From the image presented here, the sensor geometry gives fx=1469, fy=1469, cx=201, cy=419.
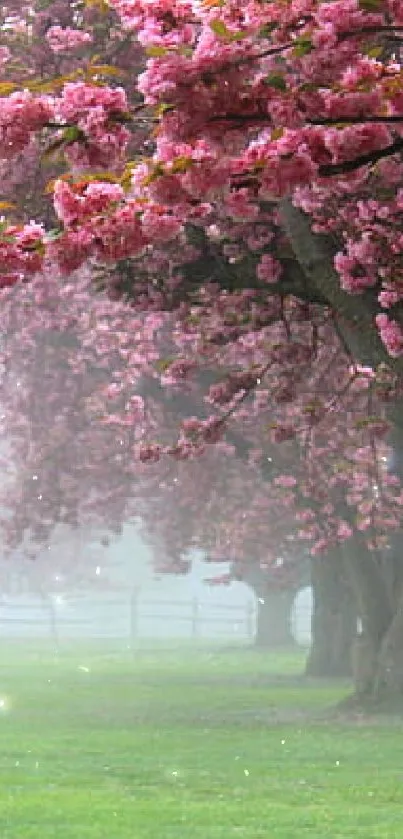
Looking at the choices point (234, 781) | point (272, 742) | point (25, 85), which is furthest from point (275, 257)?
point (272, 742)

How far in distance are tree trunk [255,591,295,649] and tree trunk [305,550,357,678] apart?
1879cm

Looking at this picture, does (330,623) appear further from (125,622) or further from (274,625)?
(125,622)

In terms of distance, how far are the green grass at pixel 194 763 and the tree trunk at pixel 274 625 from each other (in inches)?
773

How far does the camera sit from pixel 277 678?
39656 mm

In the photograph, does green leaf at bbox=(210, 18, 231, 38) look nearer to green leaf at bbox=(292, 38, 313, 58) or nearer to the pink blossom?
green leaf at bbox=(292, 38, 313, 58)

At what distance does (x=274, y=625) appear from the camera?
59000mm

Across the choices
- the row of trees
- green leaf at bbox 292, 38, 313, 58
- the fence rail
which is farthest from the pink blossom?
the fence rail

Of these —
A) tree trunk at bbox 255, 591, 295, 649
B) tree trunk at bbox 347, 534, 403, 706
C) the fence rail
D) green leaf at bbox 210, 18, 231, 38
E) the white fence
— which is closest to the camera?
green leaf at bbox 210, 18, 231, 38

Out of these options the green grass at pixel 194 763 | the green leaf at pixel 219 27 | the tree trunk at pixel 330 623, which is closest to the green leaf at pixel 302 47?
the green leaf at pixel 219 27

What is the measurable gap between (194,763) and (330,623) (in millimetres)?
18307

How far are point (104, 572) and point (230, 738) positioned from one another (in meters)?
65.4

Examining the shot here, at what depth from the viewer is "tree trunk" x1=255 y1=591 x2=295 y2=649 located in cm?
5816

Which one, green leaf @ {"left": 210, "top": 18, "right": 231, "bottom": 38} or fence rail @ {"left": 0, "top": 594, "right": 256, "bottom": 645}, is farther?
fence rail @ {"left": 0, "top": 594, "right": 256, "bottom": 645}

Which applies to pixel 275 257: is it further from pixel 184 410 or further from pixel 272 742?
pixel 184 410
